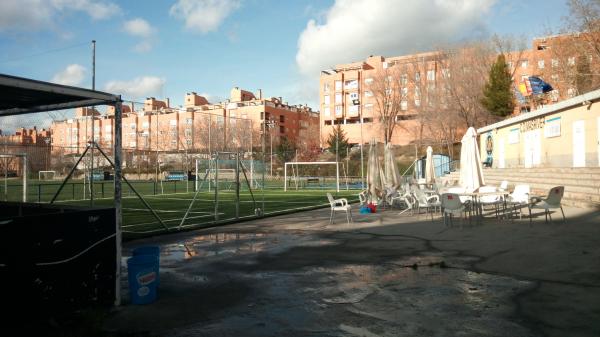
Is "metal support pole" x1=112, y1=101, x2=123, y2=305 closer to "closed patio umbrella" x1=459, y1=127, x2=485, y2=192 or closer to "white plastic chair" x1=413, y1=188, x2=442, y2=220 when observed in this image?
"closed patio umbrella" x1=459, y1=127, x2=485, y2=192

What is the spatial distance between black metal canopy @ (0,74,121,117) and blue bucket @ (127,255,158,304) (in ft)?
7.35

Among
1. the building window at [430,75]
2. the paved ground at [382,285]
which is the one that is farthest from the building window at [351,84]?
the paved ground at [382,285]

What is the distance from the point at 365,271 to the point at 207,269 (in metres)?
2.70

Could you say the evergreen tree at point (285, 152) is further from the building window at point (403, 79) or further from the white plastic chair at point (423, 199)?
the white plastic chair at point (423, 199)

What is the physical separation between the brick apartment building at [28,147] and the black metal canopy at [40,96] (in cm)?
709

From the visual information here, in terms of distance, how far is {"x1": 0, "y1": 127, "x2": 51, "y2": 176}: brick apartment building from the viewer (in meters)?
15.8

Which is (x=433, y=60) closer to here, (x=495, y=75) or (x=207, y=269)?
(x=495, y=75)

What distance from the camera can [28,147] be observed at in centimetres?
1931

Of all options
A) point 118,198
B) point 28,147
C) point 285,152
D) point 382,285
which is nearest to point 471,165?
point 382,285

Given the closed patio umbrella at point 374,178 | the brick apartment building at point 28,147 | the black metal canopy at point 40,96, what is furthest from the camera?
the closed patio umbrella at point 374,178

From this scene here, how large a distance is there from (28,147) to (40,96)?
1486cm

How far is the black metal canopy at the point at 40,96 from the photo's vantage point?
17.6 feet

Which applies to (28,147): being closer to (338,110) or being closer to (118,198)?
(118,198)

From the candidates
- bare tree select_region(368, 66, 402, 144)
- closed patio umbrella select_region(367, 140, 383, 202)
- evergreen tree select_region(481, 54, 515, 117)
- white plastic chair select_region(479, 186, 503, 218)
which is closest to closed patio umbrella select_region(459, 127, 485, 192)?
white plastic chair select_region(479, 186, 503, 218)
